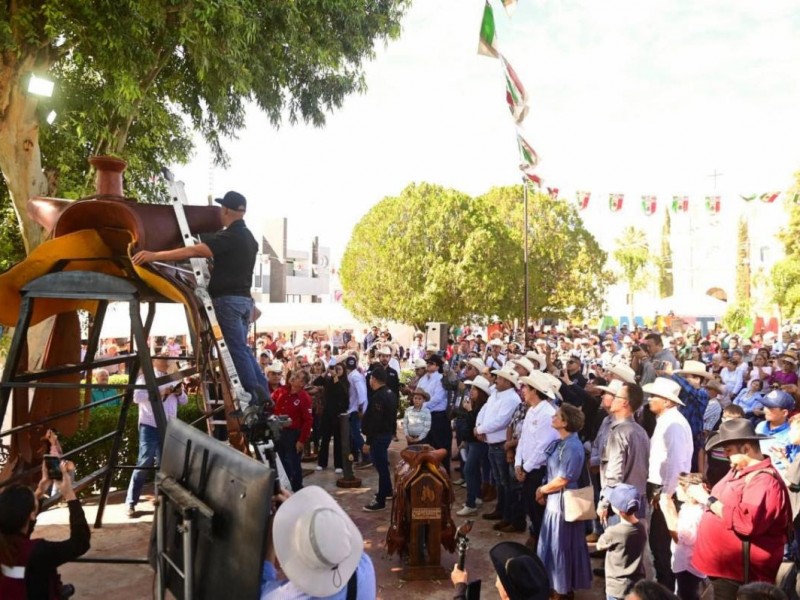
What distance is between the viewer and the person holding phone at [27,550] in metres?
3.49

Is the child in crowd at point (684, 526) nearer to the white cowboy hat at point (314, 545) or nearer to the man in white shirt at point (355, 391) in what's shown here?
the white cowboy hat at point (314, 545)

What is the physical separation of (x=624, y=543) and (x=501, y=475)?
135 inches

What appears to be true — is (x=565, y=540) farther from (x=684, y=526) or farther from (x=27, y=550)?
(x=27, y=550)

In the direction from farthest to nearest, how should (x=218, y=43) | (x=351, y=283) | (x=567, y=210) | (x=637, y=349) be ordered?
(x=567, y=210) → (x=351, y=283) → (x=637, y=349) → (x=218, y=43)

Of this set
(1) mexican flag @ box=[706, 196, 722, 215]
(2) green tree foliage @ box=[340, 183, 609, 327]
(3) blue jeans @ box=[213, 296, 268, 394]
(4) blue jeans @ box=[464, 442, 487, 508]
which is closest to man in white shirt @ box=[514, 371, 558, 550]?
(4) blue jeans @ box=[464, 442, 487, 508]

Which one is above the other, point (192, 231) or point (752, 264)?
point (752, 264)

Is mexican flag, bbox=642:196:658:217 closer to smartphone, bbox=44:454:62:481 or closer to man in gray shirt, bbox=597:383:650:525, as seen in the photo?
man in gray shirt, bbox=597:383:650:525

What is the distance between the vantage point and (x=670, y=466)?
6.05m

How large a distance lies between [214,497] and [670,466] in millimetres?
4925

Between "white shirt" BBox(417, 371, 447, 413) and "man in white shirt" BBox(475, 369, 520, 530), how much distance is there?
148 cm

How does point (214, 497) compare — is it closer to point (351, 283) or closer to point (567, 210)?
point (351, 283)

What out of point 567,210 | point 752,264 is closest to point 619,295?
point 752,264

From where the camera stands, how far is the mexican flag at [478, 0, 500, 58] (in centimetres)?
1555

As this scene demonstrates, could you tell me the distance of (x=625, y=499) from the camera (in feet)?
16.1
